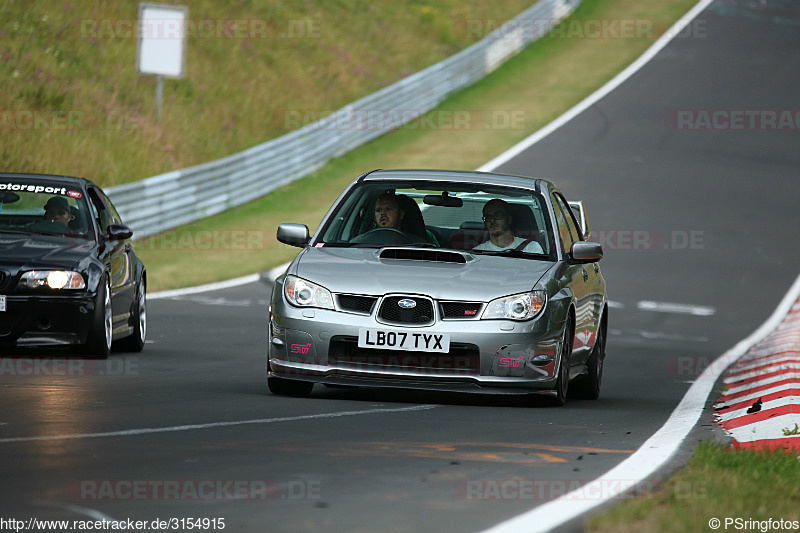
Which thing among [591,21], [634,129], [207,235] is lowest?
[207,235]

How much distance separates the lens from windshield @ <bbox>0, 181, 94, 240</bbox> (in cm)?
1252

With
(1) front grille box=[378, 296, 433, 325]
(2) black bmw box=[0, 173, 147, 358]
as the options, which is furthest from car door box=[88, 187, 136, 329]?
(1) front grille box=[378, 296, 433, 325]

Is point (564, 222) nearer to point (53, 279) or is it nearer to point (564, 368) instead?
point (564, 368)

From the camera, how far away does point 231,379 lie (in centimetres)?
1095

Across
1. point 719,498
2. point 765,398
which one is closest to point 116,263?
point 765,398

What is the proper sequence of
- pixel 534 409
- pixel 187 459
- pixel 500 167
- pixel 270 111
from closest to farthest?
pixel 187 459
pixel 534 409
pixel 500 167
pixel 270 111

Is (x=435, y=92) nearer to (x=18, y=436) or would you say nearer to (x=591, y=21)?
(x=591, y=21)

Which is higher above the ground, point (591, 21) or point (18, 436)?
point (591, 21)

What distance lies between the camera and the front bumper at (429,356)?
932 centimetres

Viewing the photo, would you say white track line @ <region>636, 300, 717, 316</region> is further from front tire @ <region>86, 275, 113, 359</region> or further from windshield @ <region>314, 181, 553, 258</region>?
front tire @ <region>86, 275, 113, 359</region>

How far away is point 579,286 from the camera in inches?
413

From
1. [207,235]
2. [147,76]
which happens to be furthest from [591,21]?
[207,235]

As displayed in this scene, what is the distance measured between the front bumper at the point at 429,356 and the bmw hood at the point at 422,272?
0.19 metres

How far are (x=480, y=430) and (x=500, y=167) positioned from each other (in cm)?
2115
